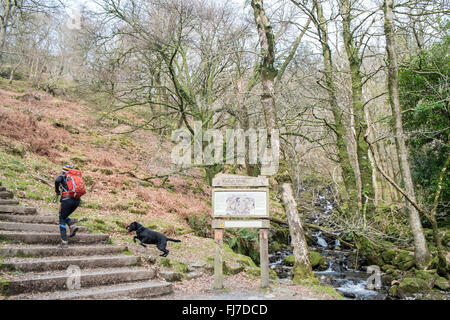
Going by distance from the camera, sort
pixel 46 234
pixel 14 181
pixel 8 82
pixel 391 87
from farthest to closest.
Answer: pixel 8 82, pixel 391 87, pixel 14 181, pixel 46 234

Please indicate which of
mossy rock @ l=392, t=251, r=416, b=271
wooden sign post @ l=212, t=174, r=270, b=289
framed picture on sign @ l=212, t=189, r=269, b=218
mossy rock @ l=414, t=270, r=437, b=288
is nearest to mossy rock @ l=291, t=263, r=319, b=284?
wooden sign post @ l=212, t=174, r=270, b=289

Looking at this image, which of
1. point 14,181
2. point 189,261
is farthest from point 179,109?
point 189,261

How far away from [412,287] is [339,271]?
3.18 m

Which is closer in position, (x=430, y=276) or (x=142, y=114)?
(x=430, y=276)

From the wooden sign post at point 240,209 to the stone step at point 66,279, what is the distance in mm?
1578

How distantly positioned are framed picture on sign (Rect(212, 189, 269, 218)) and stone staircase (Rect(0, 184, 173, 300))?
1.77m

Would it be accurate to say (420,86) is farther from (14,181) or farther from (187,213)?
(14,181)

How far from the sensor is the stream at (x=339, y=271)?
8.43 meters

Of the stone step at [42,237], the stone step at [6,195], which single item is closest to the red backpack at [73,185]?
the stone step at [42,237]

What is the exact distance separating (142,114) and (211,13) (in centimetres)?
1629

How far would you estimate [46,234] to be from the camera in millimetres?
6156

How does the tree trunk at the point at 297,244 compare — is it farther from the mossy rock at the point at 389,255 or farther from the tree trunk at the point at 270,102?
the mossy rock at the point at 389,255

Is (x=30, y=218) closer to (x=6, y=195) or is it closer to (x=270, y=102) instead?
(x=6, y=195)

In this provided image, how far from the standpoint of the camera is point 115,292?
489cm
